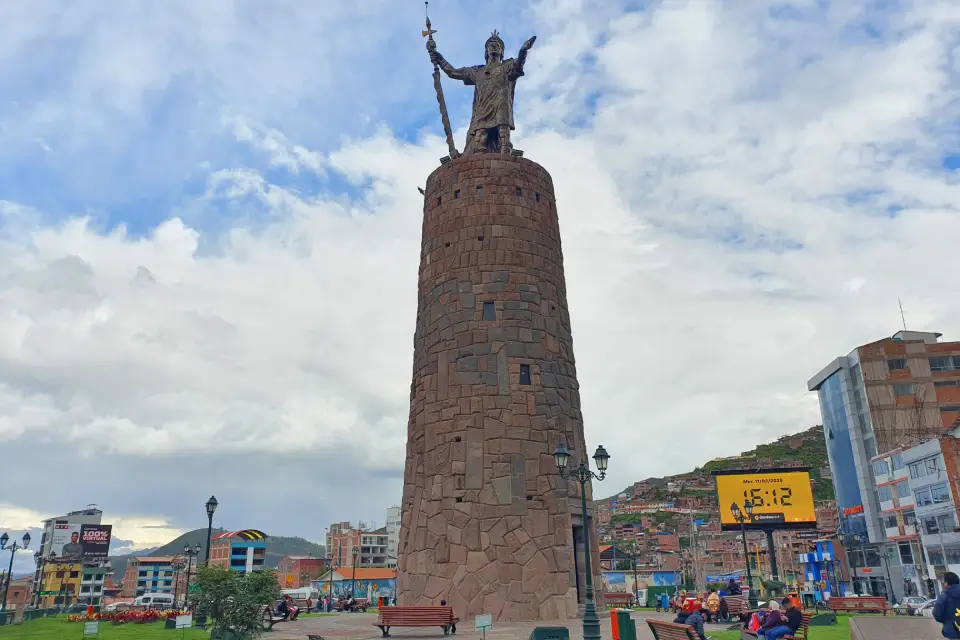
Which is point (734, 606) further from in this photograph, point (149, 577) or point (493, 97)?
point (149, 577)

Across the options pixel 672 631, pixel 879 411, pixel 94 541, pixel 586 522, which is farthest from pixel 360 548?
pixel 672 631

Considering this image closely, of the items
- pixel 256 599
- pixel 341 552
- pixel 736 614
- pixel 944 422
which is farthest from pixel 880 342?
pixel 341 552

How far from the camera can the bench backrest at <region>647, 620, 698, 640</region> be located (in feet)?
30.9

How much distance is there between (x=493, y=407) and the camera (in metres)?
20.0

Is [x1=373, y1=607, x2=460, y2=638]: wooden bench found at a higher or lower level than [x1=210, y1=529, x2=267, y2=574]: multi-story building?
lower

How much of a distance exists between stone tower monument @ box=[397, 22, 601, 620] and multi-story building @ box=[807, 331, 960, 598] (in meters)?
55.4

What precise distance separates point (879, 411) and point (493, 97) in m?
59.5

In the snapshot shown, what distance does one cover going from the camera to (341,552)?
114062 mm

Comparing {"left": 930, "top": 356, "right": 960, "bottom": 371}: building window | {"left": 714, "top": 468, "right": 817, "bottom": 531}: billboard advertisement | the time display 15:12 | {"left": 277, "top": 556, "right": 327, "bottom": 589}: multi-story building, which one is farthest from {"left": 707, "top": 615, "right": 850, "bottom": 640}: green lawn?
{"left": 277, "top": 556, "right": 327, "bottom": 589}: multi-story building

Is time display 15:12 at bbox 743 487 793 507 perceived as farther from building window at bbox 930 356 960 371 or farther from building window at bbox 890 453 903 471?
building window at bbox 930 356 960 371

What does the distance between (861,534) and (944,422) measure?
13.3 m

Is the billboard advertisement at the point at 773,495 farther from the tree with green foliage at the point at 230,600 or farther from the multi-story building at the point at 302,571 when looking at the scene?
the multi-story building at the point at 302,571

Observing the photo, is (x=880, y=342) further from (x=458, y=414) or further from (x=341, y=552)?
(x=341, y=552)

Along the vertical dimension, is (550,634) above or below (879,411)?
below
